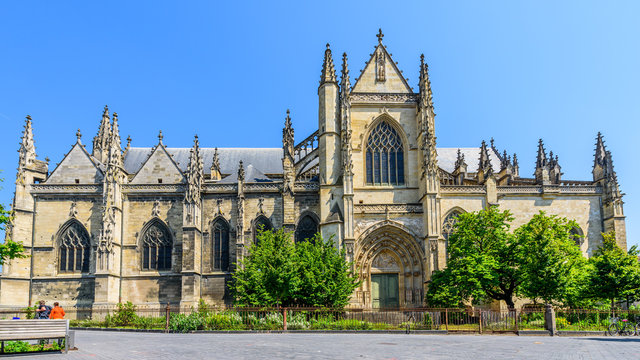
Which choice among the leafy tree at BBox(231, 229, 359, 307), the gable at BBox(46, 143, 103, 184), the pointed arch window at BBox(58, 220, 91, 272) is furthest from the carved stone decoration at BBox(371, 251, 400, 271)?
the gable at BBox(46, 143, 103, 184)

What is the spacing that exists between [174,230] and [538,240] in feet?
67.5

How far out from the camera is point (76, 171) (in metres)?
35.5

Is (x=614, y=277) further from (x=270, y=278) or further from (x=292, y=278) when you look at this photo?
(x=270, y=278)

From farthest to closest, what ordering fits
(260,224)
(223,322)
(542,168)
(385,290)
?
(542,168)
(260,224)
(385,290)
(223,322)

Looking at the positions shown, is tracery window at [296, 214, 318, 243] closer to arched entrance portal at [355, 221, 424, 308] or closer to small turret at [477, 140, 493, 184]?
arched entrance portal at [355, 221, 424, 308]

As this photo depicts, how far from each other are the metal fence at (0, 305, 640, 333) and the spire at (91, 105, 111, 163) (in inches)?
774

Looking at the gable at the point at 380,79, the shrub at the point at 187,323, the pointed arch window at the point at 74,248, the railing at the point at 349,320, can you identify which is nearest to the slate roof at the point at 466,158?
the gable at the point at 380,79

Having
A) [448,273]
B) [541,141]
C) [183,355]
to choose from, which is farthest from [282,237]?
[541,141]

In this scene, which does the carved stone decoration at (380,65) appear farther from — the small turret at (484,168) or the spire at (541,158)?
the spire at (541,158)

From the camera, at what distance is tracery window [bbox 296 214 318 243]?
33.6m

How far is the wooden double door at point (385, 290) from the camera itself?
32.5 m

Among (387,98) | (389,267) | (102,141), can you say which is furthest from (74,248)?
(387,98)

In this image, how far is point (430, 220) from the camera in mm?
31469

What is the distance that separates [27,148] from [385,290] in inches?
925
